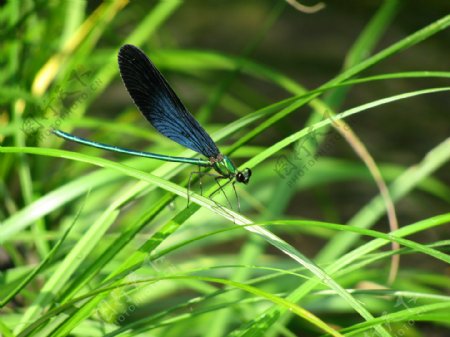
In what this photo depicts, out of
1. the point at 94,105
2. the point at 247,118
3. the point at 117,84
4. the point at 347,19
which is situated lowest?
the point at 247,118

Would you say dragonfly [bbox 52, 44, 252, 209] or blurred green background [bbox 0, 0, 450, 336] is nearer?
blurred green background [bbox 0, 0, 450, 336]

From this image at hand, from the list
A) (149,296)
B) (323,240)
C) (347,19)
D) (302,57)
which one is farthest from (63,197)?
(347,19)

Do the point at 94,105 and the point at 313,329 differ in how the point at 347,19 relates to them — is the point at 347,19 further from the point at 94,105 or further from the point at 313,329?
the point at 313,329

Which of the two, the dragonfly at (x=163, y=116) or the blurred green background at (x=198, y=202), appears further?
the dragonfly at (x=163, y=116)

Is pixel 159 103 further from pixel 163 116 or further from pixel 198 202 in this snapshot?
pixel 198 202

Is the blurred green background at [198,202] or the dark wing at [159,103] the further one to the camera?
the dark wing at [159,103]
